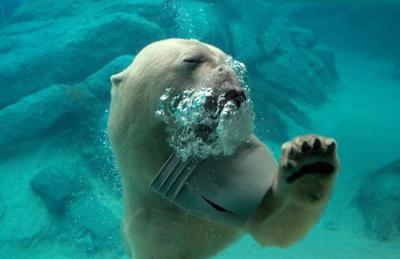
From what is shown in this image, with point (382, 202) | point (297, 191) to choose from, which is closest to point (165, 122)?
point (297, 191)

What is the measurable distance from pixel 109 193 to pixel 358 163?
634 cm

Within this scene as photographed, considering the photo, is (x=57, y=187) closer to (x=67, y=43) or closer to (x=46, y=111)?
(x=46, y=111)

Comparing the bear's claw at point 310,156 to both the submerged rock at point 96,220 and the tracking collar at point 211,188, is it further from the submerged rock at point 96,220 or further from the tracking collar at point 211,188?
the submerged rock at point 96,220

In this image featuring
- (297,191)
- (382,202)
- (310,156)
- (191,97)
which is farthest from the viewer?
(382,202)

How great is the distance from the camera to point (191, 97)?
8.32 ft

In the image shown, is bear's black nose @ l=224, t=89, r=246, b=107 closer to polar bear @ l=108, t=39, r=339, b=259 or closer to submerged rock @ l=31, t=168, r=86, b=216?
polar bear @ l=108, t=39, r=339, b=259

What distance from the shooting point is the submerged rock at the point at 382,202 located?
8469 mm

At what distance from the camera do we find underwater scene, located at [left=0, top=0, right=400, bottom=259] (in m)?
2.68

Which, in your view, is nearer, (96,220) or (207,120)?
(207,120)

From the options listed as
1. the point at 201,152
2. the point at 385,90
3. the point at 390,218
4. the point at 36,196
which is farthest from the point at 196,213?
the point at 385,90

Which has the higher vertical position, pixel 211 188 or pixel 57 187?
pixel 211 188

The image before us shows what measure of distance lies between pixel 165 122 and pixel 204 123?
24 cm

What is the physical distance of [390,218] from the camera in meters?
8.65

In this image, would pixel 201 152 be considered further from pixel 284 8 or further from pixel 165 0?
pixel 284 8
